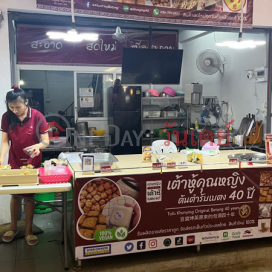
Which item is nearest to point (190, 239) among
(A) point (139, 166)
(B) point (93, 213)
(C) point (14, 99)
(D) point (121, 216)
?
(D) point (121, 216)

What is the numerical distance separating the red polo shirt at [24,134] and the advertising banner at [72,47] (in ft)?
11.5

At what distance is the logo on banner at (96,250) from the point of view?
9.40ft

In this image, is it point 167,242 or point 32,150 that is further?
point 32,150

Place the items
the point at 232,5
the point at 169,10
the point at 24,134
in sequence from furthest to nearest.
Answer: the point at 232,5 < the point at 169,10 < the point at 24,134

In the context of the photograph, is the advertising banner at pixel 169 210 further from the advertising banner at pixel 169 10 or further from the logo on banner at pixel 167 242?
the advertising banner at pixel 169 10

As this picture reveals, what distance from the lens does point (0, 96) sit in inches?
160

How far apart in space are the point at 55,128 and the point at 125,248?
4041 millimetres

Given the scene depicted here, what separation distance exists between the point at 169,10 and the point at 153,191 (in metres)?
2.77

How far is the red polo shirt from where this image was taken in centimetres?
342

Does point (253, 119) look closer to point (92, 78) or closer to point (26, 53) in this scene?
point (92, 78)

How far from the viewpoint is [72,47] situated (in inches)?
264

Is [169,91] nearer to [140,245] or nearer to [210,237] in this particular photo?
[210,237]

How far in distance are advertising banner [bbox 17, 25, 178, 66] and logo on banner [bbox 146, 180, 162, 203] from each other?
14.4ft

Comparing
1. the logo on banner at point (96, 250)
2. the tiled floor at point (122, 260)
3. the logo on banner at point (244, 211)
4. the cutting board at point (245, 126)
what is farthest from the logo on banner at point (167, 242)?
the cutting board at point (245, 126)
